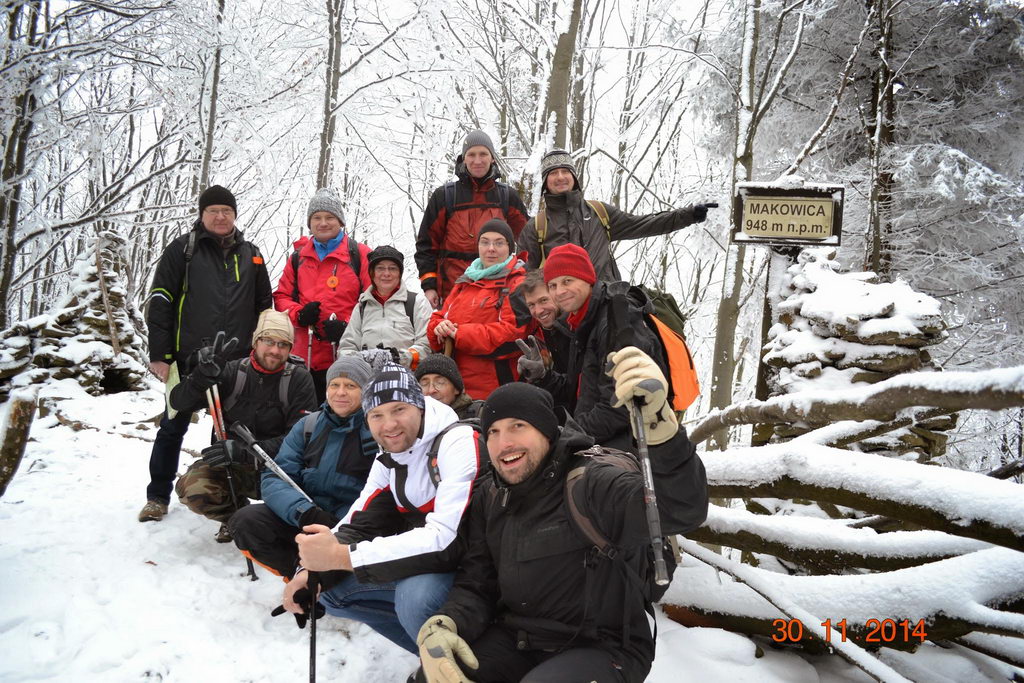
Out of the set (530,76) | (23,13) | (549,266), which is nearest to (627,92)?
(530,76)

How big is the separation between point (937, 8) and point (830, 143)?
2065 mm

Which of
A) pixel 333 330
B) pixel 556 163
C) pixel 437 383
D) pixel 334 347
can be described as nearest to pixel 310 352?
pixel 334 347

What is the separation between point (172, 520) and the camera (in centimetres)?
446

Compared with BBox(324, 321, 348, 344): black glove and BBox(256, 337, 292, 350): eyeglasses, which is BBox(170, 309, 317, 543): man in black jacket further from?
BBox(324, 321, 348, 344): black glove

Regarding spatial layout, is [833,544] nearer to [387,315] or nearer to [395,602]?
[395,602]

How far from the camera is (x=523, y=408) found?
2.35 m

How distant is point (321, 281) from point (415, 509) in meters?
2.58

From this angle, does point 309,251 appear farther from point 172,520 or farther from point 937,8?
point 937,8

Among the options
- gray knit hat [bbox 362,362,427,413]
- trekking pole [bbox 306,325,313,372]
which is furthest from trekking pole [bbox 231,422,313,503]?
trekking pole [bbox 306,325,313,372]

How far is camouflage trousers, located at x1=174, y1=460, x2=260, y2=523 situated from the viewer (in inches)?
154

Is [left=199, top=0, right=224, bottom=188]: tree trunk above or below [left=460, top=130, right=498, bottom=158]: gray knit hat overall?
above

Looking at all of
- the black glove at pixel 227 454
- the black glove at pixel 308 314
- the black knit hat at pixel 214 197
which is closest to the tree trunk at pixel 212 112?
the black knit hat at pixel 214 197

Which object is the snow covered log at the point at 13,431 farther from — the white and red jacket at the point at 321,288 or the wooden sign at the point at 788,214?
A: the wooden sign at the point at 788,214

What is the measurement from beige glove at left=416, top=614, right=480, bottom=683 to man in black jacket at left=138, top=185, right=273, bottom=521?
3.02m
